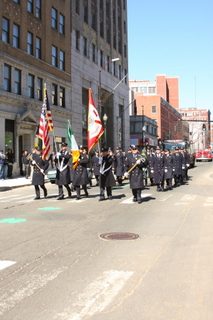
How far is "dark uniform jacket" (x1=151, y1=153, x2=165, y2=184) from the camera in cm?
1573

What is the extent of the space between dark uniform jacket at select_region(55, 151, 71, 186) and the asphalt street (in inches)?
124

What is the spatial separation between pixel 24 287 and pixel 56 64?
103 feet

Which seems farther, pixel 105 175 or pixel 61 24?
pixel 61 24

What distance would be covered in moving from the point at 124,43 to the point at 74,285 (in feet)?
172

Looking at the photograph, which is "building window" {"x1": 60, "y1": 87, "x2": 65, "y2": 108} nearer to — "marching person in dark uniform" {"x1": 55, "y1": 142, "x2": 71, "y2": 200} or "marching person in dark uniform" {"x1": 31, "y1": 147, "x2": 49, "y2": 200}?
"marching person in dark uniform" {"x1": 31, "y1": 147, "x2": 49, "y2": 200}

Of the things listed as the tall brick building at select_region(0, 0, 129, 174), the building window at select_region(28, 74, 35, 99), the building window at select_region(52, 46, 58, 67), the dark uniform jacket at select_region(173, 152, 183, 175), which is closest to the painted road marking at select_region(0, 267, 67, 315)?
the dark uniform jacket at select_region(173, 152, 183, 175)

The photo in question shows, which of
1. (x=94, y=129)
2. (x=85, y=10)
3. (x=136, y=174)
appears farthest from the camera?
(x=85, y=10)

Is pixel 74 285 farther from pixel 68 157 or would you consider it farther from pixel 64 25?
pixel 64 25

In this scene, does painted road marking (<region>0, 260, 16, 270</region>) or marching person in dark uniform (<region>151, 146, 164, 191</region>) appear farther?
marching person in dark uniform (<region>151, 146, 164, 191</region>)

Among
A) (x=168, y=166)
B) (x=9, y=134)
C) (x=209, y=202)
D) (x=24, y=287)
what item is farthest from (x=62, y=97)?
(x=24, y=287)

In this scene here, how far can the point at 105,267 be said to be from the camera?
5281 millimetres

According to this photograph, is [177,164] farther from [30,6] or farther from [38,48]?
[30,6]

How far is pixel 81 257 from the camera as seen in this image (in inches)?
229

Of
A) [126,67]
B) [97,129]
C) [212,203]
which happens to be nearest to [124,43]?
[126,67]
